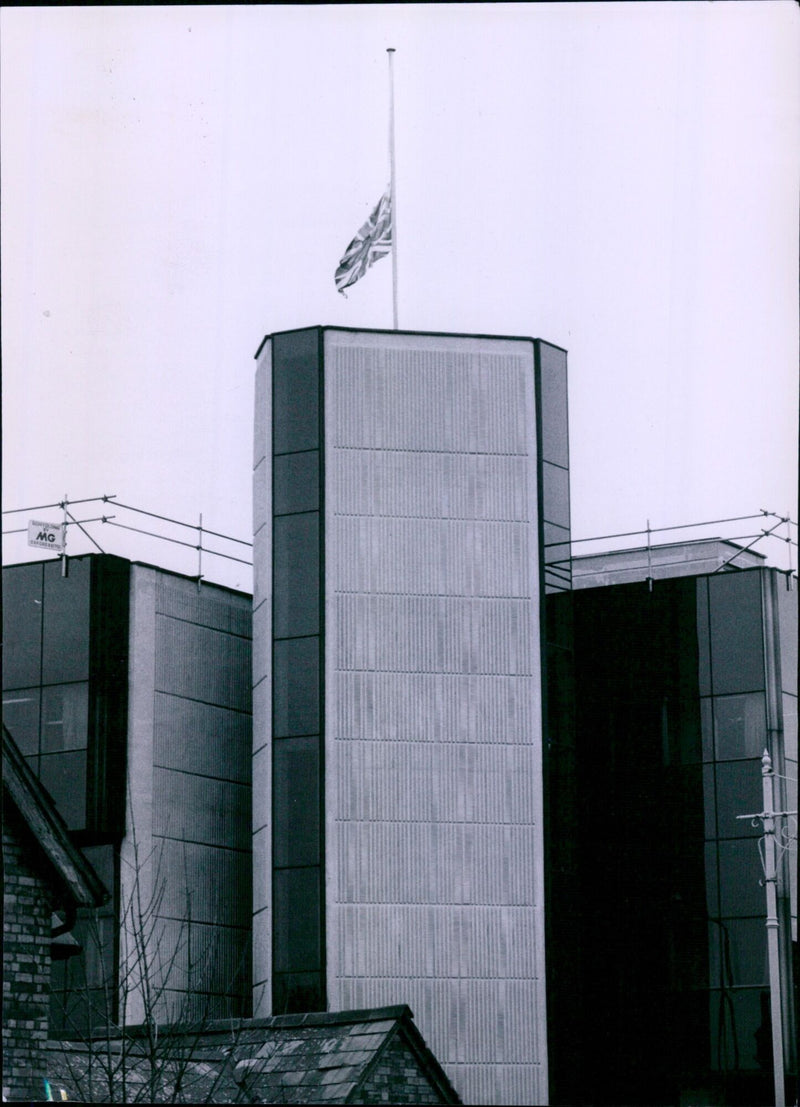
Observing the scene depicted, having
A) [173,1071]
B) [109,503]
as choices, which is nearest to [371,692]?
[109,503]

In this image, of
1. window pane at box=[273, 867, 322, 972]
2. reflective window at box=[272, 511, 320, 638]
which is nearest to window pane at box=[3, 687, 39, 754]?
reflective window at box=[272, 511, 320, 638]

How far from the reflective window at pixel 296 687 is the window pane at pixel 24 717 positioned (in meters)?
5.19

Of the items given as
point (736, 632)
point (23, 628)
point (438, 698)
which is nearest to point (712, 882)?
point (736, 632)

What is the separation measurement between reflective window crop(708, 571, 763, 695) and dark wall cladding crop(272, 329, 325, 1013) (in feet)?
27.2

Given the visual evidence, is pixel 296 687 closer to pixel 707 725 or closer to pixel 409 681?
pixel 409 681

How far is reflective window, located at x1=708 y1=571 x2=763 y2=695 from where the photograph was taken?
42.6 metres

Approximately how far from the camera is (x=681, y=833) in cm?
4244

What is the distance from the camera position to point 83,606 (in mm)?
43156

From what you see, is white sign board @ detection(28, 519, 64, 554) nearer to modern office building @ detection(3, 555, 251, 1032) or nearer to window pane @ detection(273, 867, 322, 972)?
modern office building @ detection(3, 555, 251, 1032)

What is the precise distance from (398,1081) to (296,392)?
14.8 meters

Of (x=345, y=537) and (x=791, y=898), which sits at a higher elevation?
(x=345, y=537)

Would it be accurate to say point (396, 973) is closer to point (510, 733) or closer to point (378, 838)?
point (378, 838)

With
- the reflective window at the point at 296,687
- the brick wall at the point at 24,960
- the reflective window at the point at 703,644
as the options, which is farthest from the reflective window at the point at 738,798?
the brick wall at the point at 24,960

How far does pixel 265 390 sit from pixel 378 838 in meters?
9.41
